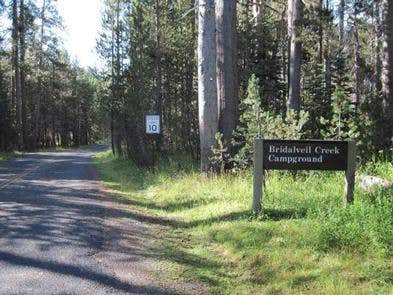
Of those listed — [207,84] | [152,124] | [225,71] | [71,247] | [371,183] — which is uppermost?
[225,71]

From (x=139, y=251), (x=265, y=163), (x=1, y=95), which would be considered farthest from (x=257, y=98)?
(x=1, y=95)

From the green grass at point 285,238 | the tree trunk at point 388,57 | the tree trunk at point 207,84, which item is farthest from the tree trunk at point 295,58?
the green grass at point 285,238

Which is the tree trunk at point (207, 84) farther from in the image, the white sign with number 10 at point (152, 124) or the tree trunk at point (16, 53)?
the tree trunk at point (16, 53)

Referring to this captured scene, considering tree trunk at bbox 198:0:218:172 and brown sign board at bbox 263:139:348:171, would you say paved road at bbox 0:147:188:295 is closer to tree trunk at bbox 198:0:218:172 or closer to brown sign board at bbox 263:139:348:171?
brown sign board at bbox 263:139:348:171

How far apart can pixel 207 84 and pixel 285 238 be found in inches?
291

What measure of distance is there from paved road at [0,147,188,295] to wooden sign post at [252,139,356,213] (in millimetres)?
2463

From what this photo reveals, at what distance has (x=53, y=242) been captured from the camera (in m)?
8.56

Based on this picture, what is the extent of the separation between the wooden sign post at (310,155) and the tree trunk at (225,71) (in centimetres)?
580

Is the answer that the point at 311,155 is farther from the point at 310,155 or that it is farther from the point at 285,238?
the point at 285,238

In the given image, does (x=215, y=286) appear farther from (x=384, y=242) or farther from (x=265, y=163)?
(x=265, y=163)

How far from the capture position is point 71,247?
325 inches

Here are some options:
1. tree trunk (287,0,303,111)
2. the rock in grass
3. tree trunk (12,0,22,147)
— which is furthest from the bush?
tree trunk (12,0,22,147)

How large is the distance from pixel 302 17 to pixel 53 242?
1490 cm

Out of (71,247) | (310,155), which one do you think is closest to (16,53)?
(71,247)
